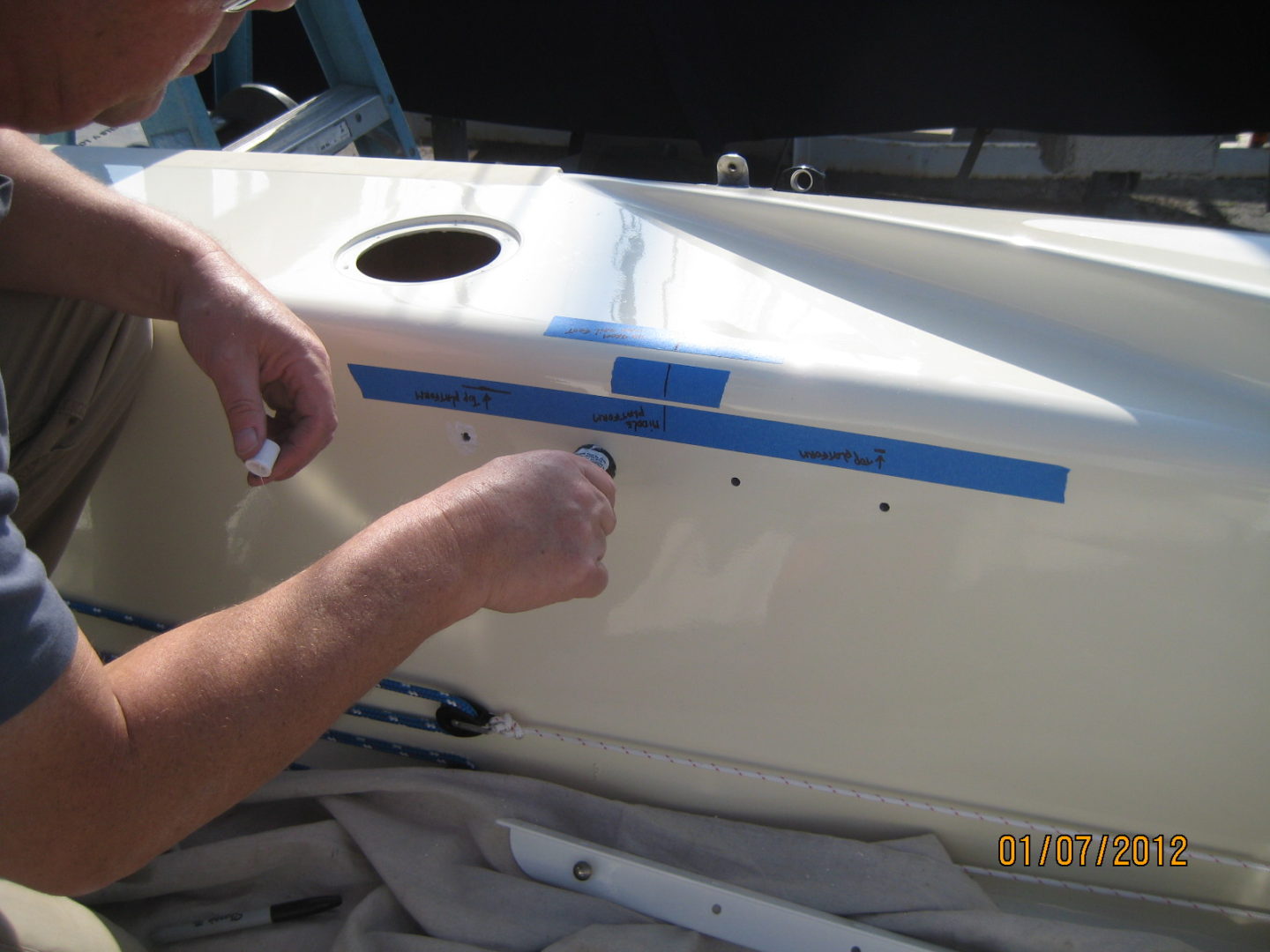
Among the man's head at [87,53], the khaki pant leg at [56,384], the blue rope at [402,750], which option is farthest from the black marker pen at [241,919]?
the man's head at [87,53]

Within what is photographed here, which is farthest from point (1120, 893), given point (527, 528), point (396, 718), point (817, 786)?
point (396, 718)

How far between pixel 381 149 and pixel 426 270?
164 cm

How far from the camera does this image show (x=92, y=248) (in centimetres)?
107

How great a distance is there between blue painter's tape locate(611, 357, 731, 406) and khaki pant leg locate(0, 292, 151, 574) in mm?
622

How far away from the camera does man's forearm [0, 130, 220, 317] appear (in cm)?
105

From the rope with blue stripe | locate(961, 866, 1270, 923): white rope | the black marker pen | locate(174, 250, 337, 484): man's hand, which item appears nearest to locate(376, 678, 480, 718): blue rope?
the rope with blue stripe

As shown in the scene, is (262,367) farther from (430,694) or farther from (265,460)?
(430,694)

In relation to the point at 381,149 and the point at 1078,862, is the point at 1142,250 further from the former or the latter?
the point at 381,149

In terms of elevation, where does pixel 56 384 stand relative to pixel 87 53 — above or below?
below

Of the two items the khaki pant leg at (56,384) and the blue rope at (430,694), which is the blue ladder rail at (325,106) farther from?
the blue rope at (430,694)

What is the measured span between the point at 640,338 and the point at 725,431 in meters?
0.13

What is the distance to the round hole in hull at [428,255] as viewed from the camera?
1216 mm
